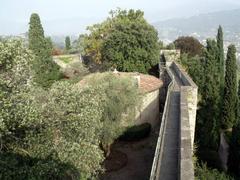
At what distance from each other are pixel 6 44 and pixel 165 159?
20.7ft

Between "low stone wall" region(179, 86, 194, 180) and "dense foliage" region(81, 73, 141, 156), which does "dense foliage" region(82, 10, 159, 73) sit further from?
"low stone wall" region(179, 86, 194, 180)

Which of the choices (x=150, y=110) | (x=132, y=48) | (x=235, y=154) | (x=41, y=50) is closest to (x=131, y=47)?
(x=132, y=48)

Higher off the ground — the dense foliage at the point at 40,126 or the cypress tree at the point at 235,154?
the dense foliage at the point at 40,126

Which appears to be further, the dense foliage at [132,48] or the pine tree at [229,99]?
the pine tree at [229,99]

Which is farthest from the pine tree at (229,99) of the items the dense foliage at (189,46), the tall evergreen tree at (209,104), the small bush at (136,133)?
the dense foliage at (189,46)

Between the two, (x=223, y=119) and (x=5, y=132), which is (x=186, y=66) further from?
(x=5, y=132)

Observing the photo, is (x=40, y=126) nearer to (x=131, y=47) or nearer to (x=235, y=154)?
(x=235, y=154)

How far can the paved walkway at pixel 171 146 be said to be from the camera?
445 inches

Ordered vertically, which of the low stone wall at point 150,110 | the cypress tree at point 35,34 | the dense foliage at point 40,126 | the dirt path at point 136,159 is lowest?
the dirt path at point 136,159

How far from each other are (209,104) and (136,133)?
12677 mm

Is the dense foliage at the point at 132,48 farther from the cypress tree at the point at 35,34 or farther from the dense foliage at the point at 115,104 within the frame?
the dense foliage at the point at 115,104

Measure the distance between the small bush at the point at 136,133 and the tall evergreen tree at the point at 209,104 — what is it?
9.13m

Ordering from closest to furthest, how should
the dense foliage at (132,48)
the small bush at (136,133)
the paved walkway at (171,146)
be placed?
the paved walkway at (171,146) < the small bush at (136,133) < the dense foliage at (132,48)

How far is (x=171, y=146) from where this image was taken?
13438 mm
